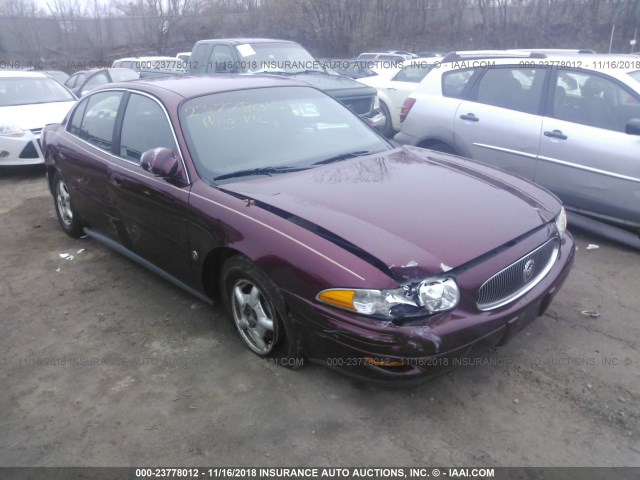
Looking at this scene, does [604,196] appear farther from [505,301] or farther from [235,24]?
[235,24]

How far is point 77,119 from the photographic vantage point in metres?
5.03

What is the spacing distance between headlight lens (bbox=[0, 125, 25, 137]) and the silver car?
5.93 m

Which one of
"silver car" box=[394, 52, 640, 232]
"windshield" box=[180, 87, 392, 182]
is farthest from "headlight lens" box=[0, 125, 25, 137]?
"silver car" box=[394, 52, 640, 232]

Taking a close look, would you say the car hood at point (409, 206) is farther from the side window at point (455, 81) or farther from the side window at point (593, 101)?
the side window at point (455, 81)

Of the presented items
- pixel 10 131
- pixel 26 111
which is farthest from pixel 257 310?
pixel 26 111

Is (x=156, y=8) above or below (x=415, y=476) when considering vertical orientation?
above

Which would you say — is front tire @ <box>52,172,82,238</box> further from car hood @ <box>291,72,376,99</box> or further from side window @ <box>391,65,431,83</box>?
side window @ <box>391,65,431,83</box>

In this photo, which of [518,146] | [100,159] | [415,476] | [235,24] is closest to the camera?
[415,476]

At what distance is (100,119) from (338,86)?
14.8ft

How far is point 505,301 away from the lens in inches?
112

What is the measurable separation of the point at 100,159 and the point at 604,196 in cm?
441

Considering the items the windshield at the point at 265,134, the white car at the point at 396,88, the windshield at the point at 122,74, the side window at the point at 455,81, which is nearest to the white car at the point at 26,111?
the windshield at the point at 122,74

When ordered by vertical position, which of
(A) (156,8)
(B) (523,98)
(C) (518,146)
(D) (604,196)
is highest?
(A) (156,8)

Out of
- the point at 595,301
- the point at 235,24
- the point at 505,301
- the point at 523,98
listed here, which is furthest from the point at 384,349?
the point at 235,24
